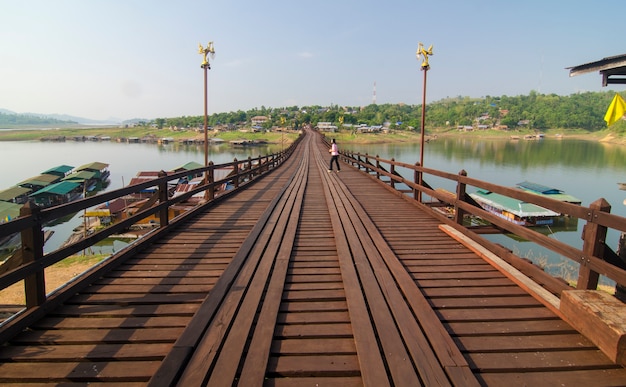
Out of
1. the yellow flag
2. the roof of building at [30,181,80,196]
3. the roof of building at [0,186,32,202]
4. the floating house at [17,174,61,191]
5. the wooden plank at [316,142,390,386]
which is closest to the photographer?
the wooden plank at [316,142,390,386]

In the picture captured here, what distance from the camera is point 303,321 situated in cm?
304

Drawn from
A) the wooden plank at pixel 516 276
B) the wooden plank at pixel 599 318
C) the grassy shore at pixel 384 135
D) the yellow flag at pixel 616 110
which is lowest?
the wooden plank at pixel 516 276

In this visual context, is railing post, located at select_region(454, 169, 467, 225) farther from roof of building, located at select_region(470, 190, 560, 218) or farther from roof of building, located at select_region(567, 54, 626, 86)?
roof of building, located at select_region(470, 190, 560, 218)

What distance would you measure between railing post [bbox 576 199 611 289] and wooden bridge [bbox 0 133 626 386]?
0.04 m

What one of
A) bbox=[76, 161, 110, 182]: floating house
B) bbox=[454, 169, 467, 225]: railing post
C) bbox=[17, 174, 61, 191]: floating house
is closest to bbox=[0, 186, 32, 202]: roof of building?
bbox=[17, 174, 61, 191]: floating house

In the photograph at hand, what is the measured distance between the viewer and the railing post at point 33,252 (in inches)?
117

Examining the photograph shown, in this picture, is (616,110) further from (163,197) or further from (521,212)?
(521,212)

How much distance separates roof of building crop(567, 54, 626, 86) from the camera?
5.94 m

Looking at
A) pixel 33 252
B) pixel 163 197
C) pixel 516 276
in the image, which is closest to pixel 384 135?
pixel 163 197

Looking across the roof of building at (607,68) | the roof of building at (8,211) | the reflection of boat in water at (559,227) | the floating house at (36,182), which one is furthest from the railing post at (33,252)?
the floating house at (36,182)

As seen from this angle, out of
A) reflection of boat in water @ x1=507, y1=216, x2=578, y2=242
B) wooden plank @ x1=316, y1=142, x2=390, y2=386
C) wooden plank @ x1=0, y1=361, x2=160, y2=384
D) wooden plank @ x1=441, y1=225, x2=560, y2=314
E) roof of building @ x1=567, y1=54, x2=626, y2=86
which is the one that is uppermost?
roof of building @ x1=567, y1=54, x2=626, y2=86

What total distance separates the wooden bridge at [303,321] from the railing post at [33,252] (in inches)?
0.5

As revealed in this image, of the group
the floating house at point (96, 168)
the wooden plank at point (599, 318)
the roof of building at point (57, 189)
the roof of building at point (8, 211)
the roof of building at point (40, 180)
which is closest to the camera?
the wooden plank at point (599, 318)

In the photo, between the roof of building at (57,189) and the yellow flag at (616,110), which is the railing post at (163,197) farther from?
the roof of building at (57,189)
